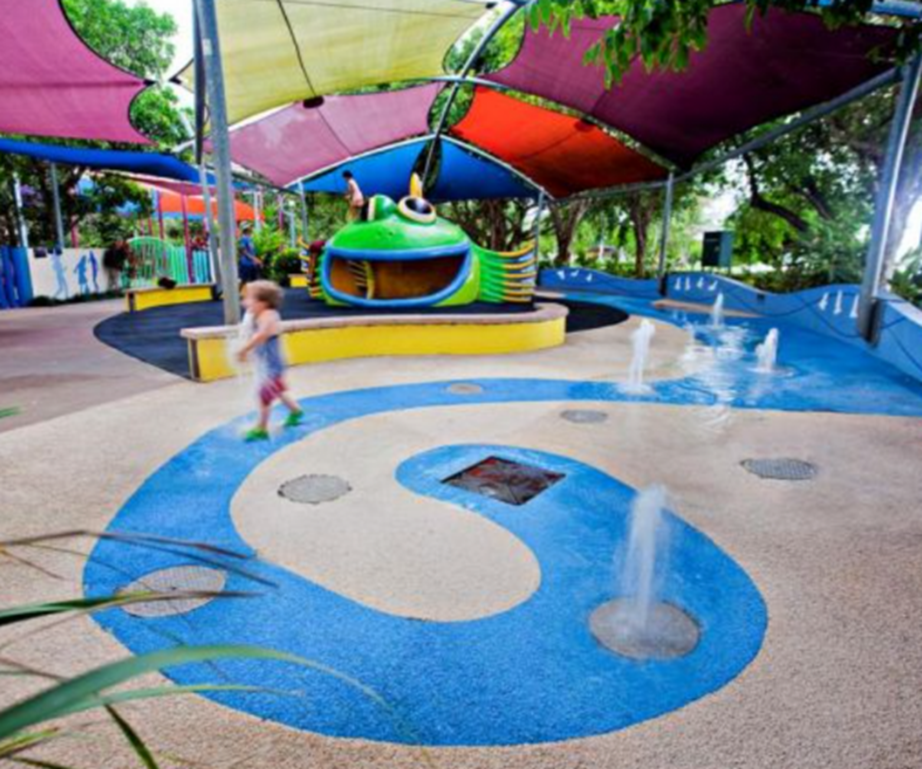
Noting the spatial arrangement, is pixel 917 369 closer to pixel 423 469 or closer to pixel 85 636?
pixel 423 469

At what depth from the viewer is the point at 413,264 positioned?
1230 cm

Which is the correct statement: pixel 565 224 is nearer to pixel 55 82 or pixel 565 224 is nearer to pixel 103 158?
pixel 103 158

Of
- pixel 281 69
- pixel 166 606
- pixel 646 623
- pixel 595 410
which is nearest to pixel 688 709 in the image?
pixel 646 623

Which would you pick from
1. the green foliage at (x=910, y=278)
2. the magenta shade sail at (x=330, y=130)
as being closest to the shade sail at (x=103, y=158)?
the magenta shade sail at (x=330, y=130)

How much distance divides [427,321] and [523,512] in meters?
5.61

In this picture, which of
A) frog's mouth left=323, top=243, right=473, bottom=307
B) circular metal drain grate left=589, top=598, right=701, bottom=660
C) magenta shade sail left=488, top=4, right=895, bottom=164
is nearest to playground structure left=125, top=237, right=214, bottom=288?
frog's mouth left=323, top=243, right=473, bottom=307

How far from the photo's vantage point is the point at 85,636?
2533mm

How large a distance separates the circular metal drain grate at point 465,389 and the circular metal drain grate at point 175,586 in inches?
160

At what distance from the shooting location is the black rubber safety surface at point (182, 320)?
8.69m

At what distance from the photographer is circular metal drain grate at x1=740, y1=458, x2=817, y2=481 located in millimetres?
4398

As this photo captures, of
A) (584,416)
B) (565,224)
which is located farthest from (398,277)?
(565,224)

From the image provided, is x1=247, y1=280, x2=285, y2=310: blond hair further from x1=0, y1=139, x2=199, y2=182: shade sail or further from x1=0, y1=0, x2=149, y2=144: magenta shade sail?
x1=0, y1=139, x2=199, y2=182: shade sail

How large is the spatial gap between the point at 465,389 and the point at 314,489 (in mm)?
3191

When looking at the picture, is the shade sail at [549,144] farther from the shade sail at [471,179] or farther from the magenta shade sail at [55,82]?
the magenta shade sail at [55,82]
